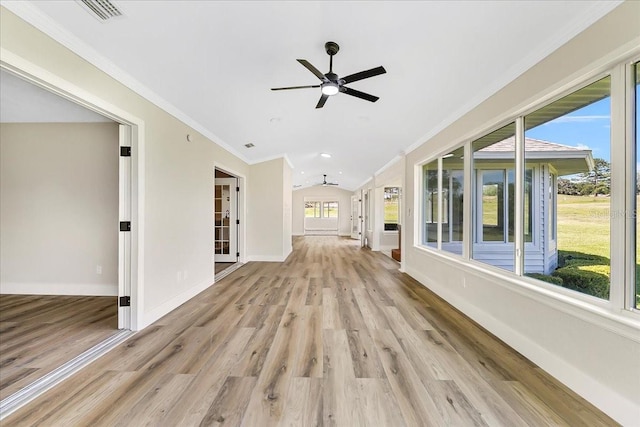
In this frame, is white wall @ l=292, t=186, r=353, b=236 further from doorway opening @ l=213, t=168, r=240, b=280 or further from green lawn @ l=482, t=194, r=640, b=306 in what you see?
green lawn @ l=482, t=194, r=640, b=306

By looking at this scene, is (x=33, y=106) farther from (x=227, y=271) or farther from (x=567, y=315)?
(x=567, y=315)

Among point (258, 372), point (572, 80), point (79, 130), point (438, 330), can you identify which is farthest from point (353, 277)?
point (79, 130)

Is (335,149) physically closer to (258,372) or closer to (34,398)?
(258,372)

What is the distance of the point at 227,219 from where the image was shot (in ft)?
21.7

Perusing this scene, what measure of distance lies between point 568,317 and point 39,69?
406 centimetres

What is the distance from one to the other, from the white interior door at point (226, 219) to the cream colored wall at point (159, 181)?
1739 mm

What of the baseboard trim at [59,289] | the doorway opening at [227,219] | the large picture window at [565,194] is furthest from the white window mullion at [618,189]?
the doorway opening at [227,219]

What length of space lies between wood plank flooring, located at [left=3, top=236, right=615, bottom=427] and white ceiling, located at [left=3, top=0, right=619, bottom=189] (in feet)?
8.16

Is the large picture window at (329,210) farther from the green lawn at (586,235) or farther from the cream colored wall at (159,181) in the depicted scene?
the green lawn at (586,235)

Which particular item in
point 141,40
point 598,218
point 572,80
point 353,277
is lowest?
point 353,277

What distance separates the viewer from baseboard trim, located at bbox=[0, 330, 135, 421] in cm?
167

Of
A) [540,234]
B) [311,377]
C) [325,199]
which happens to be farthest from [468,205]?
[325,199]

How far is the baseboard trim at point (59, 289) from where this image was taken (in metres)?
3.79

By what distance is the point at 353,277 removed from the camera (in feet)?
16.8
